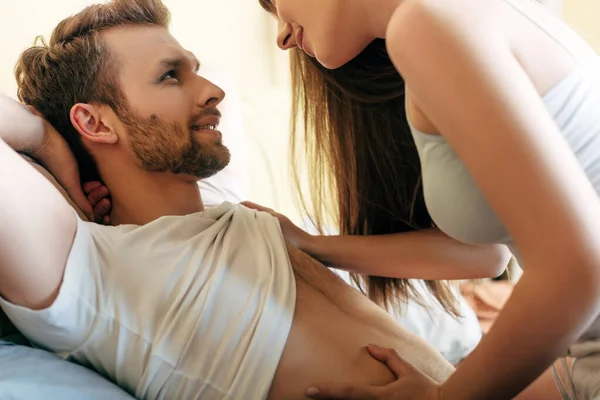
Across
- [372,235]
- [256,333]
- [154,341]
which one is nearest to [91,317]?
[154,341]

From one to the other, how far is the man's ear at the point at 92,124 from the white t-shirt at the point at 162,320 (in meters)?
0.27

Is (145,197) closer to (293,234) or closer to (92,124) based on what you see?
(92,124)

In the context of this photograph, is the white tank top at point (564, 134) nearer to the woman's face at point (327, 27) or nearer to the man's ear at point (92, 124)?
the woman's face at point (327, 27)

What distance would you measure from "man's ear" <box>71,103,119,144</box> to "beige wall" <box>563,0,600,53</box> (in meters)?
1.74

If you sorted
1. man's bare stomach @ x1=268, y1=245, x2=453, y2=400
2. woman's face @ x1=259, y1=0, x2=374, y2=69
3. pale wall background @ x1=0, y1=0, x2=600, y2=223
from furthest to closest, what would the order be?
1. pale wall background @ x1=0, y1=0, x2=600, y2=223
2. man's bare stomach @ x1=268, y1=245, x2=453, y2=400
3. woman's face @ x1=259, y1=0, x2=374, y2=69

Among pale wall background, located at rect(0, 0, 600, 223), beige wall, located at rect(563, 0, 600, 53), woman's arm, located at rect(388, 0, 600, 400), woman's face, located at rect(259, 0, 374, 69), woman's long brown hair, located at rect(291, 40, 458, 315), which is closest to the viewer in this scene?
woman's arm, located at rect(388, 0, 600, 400)

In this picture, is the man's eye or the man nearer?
the man

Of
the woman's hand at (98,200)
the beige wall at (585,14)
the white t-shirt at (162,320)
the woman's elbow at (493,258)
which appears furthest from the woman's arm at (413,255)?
the beige wall at (585,14)

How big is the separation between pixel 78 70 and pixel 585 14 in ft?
5.96

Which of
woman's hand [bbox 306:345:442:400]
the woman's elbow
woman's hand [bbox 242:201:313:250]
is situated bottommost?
woman's hand [bbox 306:345:442:400]

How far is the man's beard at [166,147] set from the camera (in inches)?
49.5

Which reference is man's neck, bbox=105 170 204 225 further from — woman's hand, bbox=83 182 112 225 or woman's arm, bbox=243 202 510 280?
woman's arm, bbox=243 202 510 280

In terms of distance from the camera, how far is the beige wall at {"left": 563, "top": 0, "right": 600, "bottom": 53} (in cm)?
230

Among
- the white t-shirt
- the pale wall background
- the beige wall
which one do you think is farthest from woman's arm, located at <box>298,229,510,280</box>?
the beige wall
